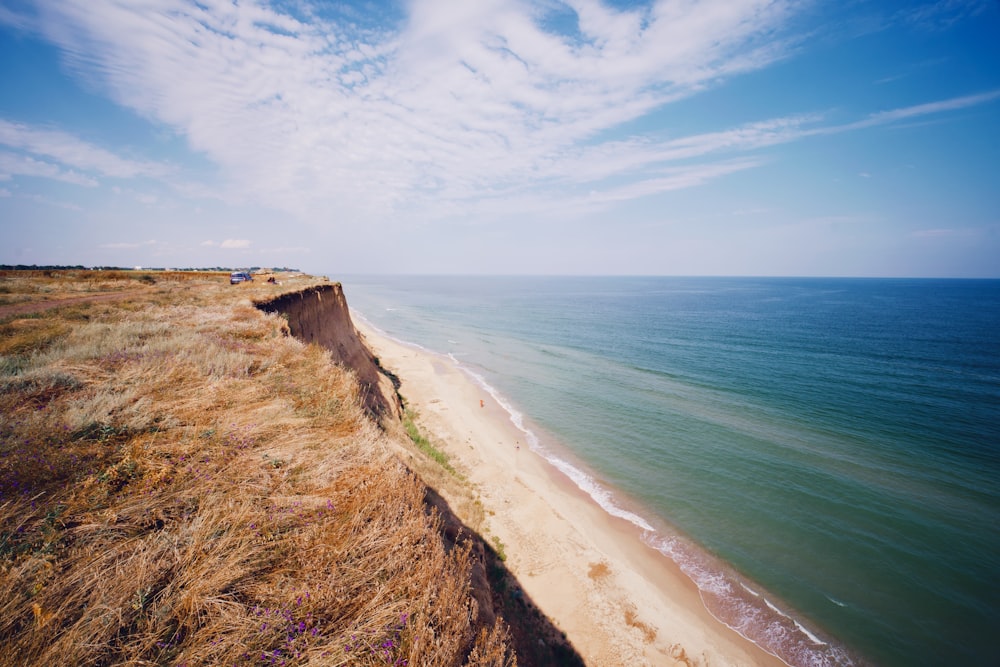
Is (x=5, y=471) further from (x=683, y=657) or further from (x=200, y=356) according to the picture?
(x=683, y=657)

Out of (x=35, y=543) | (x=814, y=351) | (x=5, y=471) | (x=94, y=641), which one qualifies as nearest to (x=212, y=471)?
(x=35, y=543)

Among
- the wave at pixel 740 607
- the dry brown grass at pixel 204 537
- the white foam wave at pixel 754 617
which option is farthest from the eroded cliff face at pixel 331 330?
the white foam wave at pixel 754 617

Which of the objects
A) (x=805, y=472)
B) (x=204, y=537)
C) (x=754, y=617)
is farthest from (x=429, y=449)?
(x=805, y=472)

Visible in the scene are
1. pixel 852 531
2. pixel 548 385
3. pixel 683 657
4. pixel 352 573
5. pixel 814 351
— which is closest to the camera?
pixel 352 573

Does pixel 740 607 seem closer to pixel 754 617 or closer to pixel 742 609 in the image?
pixel 742 609

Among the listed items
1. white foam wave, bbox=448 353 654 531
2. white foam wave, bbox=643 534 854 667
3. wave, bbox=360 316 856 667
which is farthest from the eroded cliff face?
white foam wave, bbox=643 534 854 667

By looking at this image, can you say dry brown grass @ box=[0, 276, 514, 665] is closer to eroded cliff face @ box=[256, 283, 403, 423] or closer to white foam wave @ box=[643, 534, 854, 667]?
eroded cliff face @ box=[256, 283, 403, 423]

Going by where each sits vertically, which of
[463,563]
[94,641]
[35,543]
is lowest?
[463,563]
